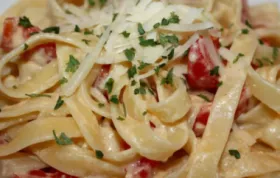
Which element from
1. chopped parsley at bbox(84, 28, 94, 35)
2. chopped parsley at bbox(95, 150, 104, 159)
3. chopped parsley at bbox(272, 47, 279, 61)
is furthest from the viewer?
chopped parsley at bbox(272, 47, 279, 61)

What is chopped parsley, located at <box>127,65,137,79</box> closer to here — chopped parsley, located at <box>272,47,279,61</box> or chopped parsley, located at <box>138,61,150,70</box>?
chopped parsley, located at <box>138,61,150,70</box>

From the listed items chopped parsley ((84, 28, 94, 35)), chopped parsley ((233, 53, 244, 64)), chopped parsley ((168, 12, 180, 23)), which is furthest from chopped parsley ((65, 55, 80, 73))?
chopped parsley ((233, 53, 244, 64))

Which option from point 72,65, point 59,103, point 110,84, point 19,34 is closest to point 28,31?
point 19,34

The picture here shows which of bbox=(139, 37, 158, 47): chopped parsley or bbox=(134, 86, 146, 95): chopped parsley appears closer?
bbox=(134, 86, 146, 95): chopped parsley

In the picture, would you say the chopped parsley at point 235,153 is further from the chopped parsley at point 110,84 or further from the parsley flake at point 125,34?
the parsley flake at point 125,34

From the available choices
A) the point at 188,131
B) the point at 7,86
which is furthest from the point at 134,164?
the point at 7,86

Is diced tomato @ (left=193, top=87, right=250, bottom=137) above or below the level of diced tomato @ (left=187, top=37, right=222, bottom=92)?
below

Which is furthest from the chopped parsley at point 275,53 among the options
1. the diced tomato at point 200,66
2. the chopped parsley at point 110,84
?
the chopped parsley at point 110,84

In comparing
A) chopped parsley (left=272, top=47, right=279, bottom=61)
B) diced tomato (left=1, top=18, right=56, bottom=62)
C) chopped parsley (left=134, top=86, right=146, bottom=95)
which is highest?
diced tomato (left=1, top=18, right=56, bottom=62)
